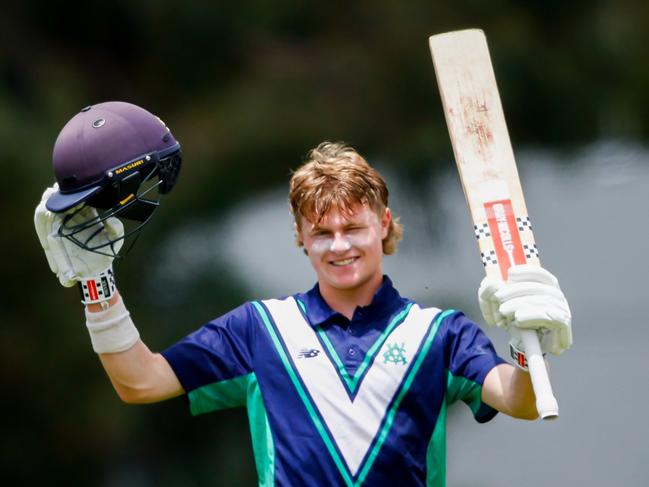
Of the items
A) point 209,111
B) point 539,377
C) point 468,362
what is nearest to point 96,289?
point 468,362

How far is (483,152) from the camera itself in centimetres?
241

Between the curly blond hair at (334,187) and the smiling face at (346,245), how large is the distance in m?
0.02

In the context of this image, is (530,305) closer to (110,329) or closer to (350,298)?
(350,298)

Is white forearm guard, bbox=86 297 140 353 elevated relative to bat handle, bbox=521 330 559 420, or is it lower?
elevated

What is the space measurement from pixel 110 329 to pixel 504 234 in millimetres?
847

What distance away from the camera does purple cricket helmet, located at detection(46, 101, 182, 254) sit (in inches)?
88.4

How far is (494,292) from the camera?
7.13 feet

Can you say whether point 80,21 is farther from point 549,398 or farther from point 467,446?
point 549,398

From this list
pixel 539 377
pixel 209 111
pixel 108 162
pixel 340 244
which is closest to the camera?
pixel 539 377

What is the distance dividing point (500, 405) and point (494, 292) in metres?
0.25

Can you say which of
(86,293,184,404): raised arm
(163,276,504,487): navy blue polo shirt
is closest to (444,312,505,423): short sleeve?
(163,276,504,487): navy blue polo shirt

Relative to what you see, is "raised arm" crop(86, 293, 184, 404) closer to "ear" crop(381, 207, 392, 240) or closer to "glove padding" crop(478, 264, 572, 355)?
"ear" crop(381, 207, 392, 240)

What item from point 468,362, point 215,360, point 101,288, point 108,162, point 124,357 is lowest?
point 468,362

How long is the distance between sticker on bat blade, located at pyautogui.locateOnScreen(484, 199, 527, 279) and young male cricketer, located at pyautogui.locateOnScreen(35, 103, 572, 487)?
0.12m
